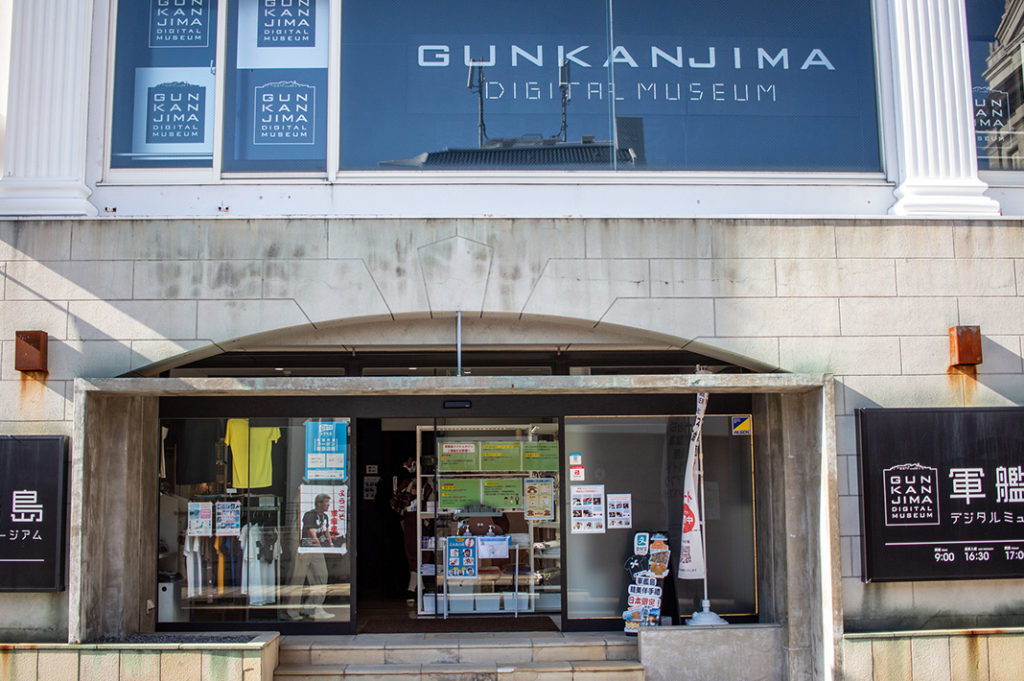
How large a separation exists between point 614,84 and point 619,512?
452 cm

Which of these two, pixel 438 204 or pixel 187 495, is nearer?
pixel 438 204

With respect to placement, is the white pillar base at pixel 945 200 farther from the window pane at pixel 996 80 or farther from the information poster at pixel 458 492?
the information poster at pixel 458 492

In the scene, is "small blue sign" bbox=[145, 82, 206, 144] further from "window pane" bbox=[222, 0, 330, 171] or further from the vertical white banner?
the vertical white banner

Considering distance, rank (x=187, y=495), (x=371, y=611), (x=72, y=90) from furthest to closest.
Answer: (x=371, y=611) < (x=187, y=495) < (x=72, y=90)

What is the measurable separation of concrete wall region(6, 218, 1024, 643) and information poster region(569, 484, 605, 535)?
2091 millimetres

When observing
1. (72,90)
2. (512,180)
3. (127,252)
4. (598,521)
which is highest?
(72,90)

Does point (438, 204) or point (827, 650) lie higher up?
point (438, 204)

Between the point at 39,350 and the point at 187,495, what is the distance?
2401 mm

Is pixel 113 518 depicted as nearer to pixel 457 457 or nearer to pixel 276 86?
pixel 457 457

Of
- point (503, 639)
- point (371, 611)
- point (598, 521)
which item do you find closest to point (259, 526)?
point (371, 611)

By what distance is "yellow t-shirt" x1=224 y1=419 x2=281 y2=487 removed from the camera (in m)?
9.64

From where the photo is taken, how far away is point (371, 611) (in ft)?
35.0

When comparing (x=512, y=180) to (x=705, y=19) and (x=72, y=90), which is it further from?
(x=72, y=90)

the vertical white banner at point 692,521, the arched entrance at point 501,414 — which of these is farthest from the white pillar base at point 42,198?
the vertical white banner at point 692,521
